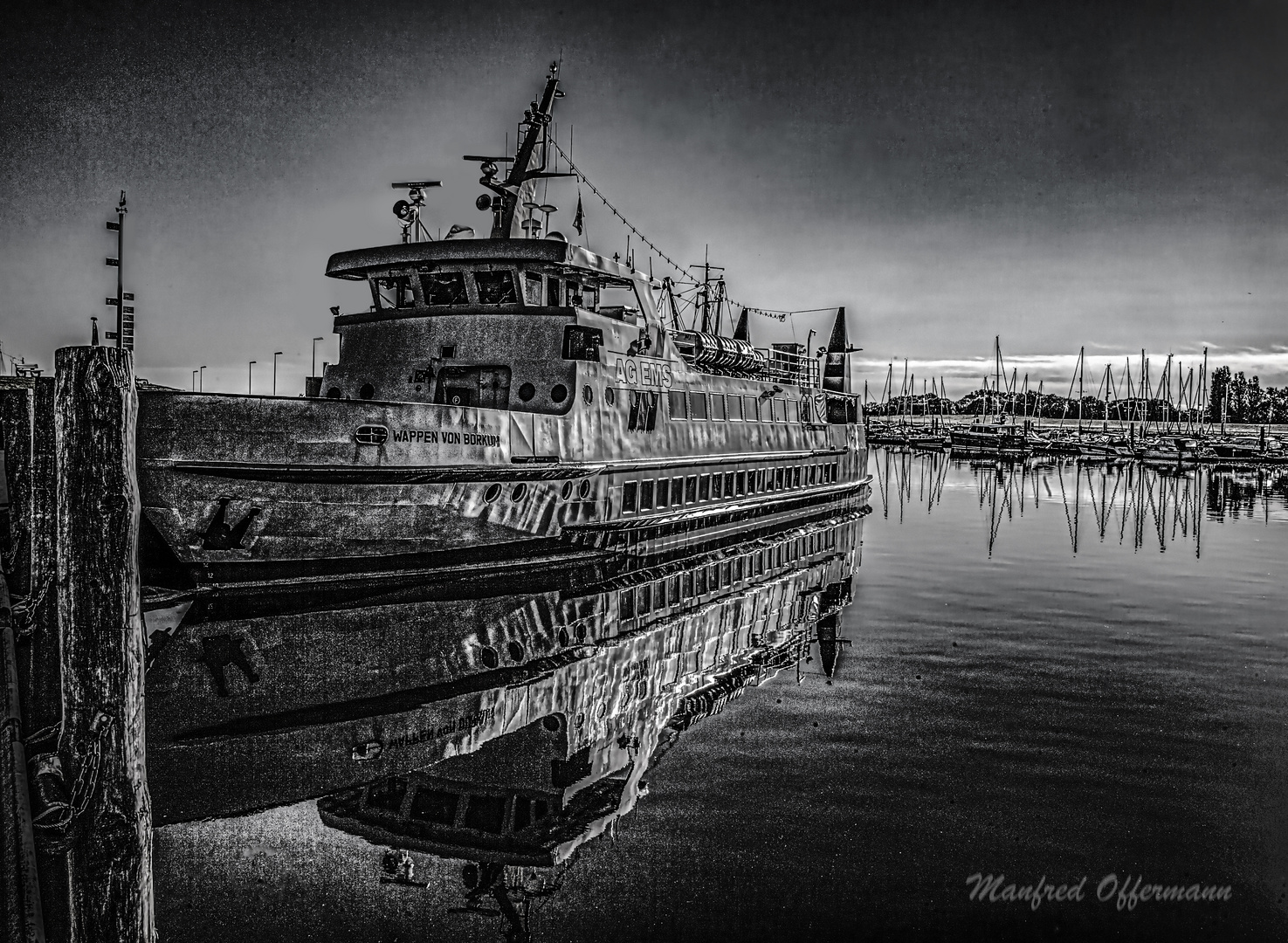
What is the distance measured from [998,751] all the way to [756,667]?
3397 mm

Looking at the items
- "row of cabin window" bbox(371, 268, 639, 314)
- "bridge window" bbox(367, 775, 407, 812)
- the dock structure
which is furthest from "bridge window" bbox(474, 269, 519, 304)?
"bridge window" bbox(367, 775, 407, 812)

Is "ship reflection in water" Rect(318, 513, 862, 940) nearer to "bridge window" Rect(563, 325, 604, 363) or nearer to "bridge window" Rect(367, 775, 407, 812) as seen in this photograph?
"bridge window" Rect(367, 775, 407, 812)

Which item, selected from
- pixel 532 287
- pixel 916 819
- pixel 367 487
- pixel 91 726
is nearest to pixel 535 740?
pixel 916 819

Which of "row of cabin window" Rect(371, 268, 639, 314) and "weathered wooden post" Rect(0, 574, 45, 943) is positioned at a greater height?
"row of cabin window" Rect(371, 268, 639, 314)

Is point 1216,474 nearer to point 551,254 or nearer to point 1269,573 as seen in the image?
point 1269,573

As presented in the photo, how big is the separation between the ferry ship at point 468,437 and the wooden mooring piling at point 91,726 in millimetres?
6514

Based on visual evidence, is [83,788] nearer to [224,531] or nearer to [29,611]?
[29,611]

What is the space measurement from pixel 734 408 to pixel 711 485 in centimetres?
268

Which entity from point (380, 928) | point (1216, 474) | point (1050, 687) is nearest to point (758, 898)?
point (380, 928)

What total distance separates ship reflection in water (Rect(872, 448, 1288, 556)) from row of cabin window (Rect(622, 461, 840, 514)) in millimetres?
4069

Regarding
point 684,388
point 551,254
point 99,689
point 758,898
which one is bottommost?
point 758,898

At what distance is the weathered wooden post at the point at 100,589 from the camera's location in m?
5.59

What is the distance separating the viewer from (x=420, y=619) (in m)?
12.9

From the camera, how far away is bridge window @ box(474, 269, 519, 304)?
61.5 ft
